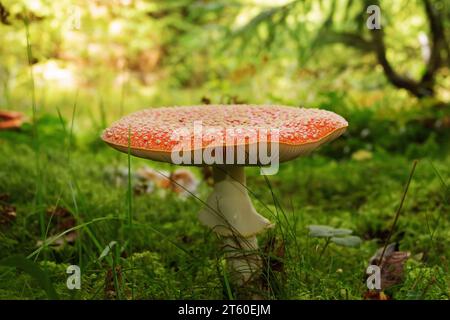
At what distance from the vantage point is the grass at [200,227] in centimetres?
149

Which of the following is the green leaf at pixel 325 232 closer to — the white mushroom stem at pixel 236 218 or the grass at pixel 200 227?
the grass at pixel 200 227

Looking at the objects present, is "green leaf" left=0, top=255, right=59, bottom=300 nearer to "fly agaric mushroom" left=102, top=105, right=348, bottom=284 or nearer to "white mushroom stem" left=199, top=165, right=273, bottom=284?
"fly agaric mushroom" left=102, top=105, right=348, bottom=284

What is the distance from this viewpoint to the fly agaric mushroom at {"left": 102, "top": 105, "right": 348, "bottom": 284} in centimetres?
125

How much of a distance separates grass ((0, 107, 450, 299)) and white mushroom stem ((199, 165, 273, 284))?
0.06 metres

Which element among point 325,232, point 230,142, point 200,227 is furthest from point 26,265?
point 200,227

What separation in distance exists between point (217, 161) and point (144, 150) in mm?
197

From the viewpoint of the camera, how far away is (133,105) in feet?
22.5

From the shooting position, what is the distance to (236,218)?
5.41 ft

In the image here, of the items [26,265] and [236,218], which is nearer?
[26,265]

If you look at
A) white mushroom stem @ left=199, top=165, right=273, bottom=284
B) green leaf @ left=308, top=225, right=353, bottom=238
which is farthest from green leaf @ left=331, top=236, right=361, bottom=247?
white mushroom stem @ left=199, top=165, right=273, bottom=284

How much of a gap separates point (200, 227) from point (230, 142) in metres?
1.05

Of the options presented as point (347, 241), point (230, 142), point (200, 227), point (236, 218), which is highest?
point (230, 142)

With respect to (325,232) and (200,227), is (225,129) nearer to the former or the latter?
(325,232)
